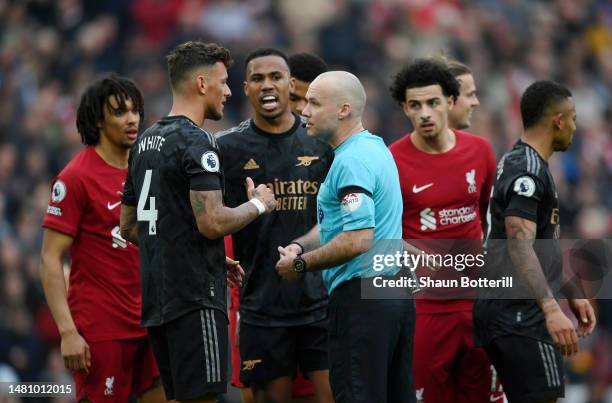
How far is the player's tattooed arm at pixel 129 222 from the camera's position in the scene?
7980 millimetres

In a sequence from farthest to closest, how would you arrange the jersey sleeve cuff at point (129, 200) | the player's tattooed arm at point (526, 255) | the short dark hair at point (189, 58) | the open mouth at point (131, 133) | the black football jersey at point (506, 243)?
the open mouth at point (131, 133) → the black football jersey at point (506, 243) → the player's tattooed arm at point (526, 255) → the jersey sleeve cuff at point (129, 200) → the short dark hair at point (189, 58)

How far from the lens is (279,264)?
755 cm

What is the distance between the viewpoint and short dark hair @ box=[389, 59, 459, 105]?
366 inches

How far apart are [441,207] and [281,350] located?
1607 mm

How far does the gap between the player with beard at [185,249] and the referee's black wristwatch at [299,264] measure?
15.2 inches

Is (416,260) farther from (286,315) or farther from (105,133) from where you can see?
(105,133)

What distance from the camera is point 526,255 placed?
8.11 m

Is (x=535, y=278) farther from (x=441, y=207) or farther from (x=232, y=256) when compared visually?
(x=232, y=256)

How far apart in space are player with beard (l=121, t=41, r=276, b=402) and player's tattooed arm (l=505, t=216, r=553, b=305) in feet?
5.58

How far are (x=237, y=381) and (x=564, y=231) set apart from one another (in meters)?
7.20

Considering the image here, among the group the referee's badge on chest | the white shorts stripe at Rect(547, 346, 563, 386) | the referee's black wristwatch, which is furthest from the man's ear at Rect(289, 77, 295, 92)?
the white shorts stripe at Rect(547, 346, 563, 386)

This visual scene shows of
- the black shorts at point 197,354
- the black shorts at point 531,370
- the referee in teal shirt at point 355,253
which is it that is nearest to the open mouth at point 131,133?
the referee in teal shirt at point 355,253

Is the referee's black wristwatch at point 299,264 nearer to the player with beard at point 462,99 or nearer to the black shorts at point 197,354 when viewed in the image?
the black shorts at point 197,354

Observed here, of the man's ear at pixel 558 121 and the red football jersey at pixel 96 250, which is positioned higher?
the man's ear at pixel 558 121
